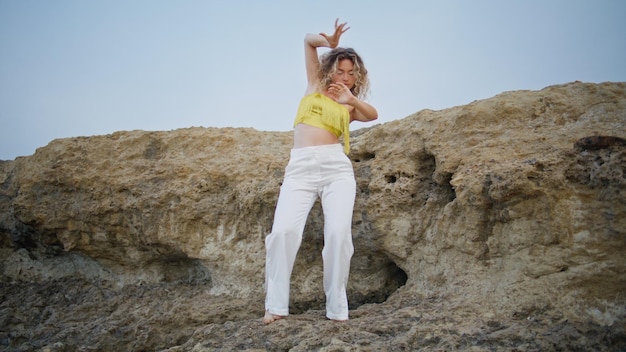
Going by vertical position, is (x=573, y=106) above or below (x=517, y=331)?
above

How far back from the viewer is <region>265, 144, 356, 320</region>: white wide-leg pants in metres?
3.41

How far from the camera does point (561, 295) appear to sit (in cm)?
300

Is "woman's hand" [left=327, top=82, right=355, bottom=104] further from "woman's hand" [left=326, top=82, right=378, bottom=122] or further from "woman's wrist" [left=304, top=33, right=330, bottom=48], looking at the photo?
"woman's wrist" [left=304, top=33, right=330, bottom=48]

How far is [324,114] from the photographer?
3807 millimetres

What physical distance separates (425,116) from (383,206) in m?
0.97

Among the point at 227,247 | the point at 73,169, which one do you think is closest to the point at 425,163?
the point at 227,247

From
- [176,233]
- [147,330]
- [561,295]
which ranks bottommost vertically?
[147,330]

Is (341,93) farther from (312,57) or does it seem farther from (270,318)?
(270,318)

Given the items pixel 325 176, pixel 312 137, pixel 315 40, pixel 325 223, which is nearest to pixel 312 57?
pixel 315 40

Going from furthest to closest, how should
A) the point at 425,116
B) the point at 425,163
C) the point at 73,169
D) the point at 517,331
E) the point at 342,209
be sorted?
the point at 73,169 < the point at 425,116 < the point at 425,163 < the point at 342,209 < the point at 517,331

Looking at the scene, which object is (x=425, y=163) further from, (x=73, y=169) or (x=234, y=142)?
(x=73, y=169)

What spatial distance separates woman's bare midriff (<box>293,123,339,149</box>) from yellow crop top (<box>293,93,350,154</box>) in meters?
0.03

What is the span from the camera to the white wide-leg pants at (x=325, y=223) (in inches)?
134

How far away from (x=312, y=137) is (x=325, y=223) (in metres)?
0.68
